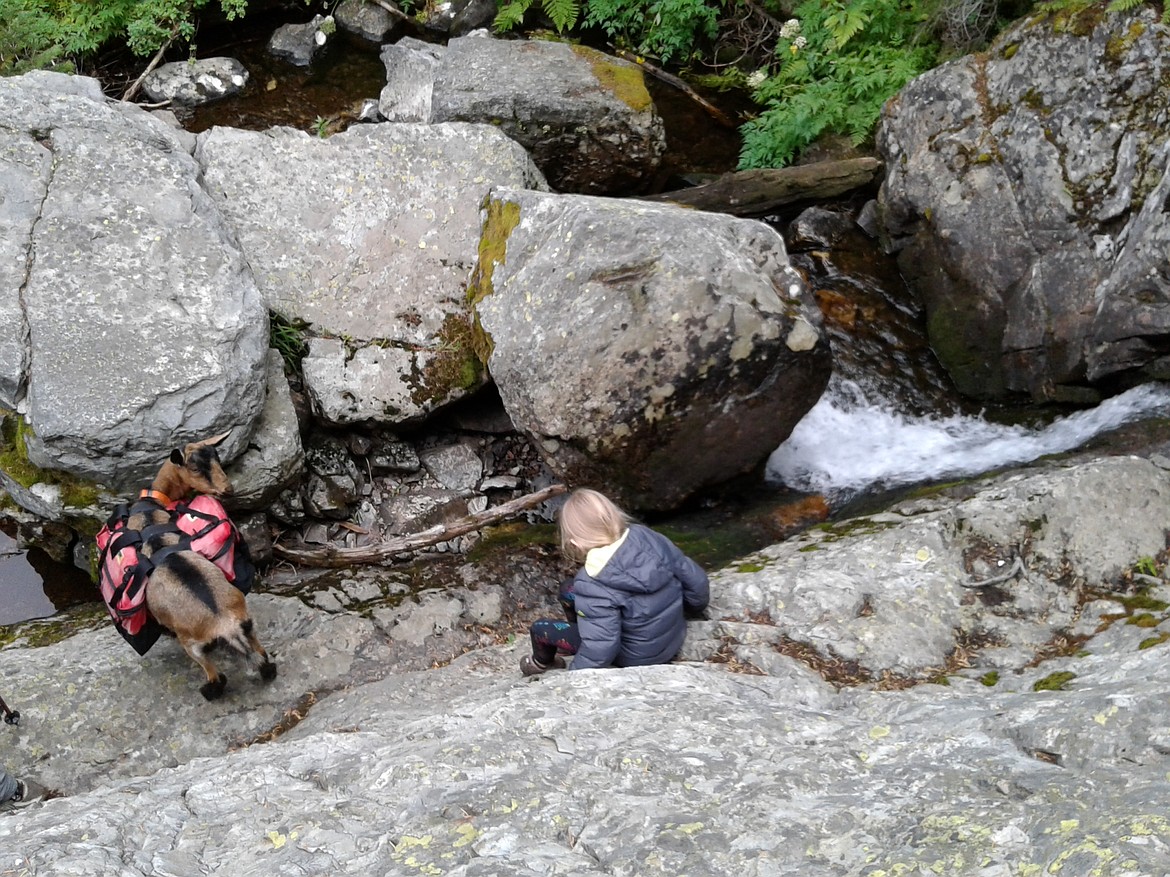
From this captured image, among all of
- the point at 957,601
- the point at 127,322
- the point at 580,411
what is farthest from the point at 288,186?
the point at 957,601

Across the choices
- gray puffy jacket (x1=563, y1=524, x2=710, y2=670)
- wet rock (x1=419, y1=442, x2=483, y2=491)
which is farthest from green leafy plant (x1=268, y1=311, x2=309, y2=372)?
gray puffy jacket (x1=563, y1=524, x2=710, y2=670)

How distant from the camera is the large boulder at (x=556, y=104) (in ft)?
32.9

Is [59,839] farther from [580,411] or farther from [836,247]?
[836,247]

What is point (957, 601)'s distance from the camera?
5441mm

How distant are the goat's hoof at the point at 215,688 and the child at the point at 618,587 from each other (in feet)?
8.75

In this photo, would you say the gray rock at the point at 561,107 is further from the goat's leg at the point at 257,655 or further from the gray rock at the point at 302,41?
the goat's leg at the point at 257,655

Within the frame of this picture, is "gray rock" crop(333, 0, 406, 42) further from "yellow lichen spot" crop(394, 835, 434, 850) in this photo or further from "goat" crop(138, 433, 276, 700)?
"yellow lichen spot" crop(394, 835, 434, 850)

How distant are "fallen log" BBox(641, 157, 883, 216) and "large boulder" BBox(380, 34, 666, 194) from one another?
107 centimetres

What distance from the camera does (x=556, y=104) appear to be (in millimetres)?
10070

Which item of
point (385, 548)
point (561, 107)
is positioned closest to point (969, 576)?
point (385, 548)

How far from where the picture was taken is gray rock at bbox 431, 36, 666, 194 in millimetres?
10023

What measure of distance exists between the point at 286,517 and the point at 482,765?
4.71 metres

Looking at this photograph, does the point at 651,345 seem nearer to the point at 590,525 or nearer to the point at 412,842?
the point at 590,525

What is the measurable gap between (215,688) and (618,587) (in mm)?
3103
